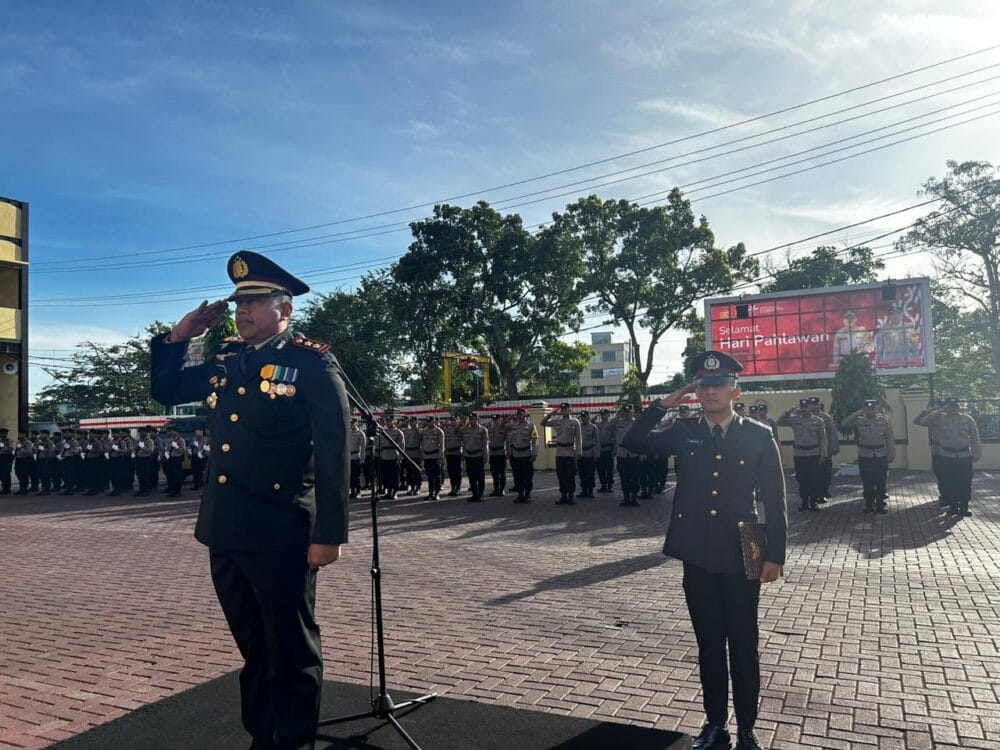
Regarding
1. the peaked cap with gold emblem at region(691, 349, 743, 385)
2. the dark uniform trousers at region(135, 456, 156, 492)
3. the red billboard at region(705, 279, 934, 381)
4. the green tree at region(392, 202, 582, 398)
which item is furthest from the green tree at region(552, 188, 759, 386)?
the peaked cap with gold emblem at region(691, 349, 743, 385)

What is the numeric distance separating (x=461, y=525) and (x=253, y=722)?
9.09m

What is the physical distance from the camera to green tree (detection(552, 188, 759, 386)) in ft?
A: 125

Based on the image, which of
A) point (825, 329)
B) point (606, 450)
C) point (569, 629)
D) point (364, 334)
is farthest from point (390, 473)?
point (364, 334)

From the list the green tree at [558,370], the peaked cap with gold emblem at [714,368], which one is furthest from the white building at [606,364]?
the peaked cap with gold emblem at [714,368]

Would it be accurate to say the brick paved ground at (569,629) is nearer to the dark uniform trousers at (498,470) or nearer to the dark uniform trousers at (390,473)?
the dark uniform trousers at (390,473)

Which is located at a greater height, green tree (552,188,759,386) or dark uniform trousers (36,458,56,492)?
green tree (552,188,759,386)

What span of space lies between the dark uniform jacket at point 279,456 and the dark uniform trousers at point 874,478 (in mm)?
11502

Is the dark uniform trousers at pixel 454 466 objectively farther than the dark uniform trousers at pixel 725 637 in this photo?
Yes

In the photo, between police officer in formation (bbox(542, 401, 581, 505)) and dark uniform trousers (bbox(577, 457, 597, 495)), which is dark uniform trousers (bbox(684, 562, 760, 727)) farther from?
dark uniform trousers (bbox(577, 457, 597, 495))

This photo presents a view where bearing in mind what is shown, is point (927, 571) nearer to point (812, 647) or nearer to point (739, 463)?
point (812, 647)

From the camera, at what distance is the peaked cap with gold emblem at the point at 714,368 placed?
3867 mm

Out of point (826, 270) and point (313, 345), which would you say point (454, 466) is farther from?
point (826, 270)

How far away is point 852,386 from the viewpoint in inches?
824

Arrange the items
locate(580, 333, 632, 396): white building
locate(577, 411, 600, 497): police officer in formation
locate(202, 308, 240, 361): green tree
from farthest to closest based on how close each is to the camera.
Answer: locate(580, 333, 632, 396): white building → locate(577, 411, 600, 497): police officer in formation → locate(202, 308, 240, 361): green tree
